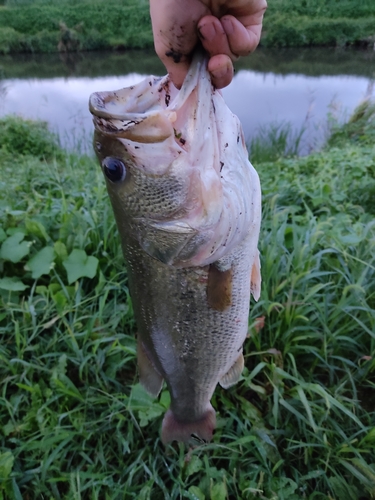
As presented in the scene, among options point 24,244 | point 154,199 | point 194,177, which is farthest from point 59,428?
point 194,177

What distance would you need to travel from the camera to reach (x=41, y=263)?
2.56 m

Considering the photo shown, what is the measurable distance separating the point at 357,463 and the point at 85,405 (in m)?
1.42

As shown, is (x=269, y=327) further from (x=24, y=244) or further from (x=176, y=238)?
(x=24, y=244)

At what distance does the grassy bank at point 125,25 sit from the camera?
1906cm

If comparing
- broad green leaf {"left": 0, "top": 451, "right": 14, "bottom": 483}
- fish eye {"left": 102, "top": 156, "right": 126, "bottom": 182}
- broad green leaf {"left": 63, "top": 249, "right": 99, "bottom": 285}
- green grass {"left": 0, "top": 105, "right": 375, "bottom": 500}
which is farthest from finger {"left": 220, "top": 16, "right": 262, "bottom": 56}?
broad green leaf {"left": 0, "top": 451, "right": 14, "bottom": 483}

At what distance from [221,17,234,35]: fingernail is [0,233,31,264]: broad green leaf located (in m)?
2.02

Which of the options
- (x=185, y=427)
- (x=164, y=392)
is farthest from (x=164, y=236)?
(x=164, y=392)

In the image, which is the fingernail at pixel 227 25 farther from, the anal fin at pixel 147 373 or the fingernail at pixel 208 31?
the anal fin at pixel 147 373

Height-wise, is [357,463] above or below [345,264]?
below

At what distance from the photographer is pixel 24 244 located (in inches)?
102

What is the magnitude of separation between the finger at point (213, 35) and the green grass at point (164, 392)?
146cm

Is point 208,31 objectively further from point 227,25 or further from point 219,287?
Answer: point 219,287

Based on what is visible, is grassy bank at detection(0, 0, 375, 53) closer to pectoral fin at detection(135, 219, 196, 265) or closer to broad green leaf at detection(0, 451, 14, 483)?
pectoral fin at detection(135, 219, 196, 265)

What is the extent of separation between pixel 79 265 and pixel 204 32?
1.85 m
